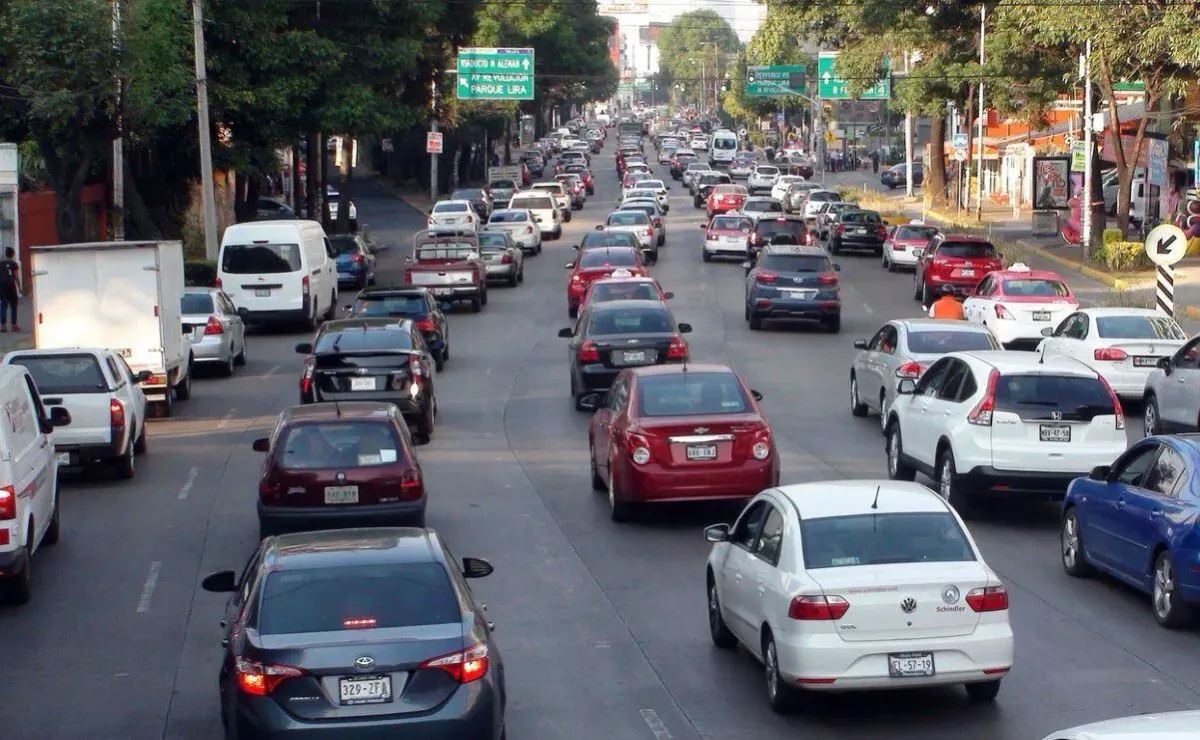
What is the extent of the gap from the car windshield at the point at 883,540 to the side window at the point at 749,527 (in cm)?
84

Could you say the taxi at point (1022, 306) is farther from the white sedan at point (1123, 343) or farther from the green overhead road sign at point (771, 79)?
the green overhead road sign at point (771, 79)

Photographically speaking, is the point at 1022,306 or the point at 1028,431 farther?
the point at 1022,306

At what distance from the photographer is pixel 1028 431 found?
54.1 ft

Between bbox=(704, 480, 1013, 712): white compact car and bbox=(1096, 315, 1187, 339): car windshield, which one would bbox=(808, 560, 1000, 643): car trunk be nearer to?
bbox=(704, 480, 1013, 712): white compact car

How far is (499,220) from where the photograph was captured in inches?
2115

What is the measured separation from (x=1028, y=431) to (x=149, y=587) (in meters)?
8.47

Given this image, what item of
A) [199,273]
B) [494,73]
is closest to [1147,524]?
[199,273]

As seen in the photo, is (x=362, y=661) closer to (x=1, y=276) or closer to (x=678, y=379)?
(x=678, y=379)

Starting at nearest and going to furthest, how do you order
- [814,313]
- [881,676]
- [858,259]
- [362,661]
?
[362,661]
[881,676]
[814,313]
[858,259]


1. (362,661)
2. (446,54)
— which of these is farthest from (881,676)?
(446,54)

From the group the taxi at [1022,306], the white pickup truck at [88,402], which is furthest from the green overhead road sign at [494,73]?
the white pickup truck at [88,402]

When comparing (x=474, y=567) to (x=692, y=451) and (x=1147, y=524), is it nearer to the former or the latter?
(x=1147, y=524)

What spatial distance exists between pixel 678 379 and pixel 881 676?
24.0ft

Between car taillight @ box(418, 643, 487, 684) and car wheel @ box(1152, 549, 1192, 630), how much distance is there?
6192 mm
